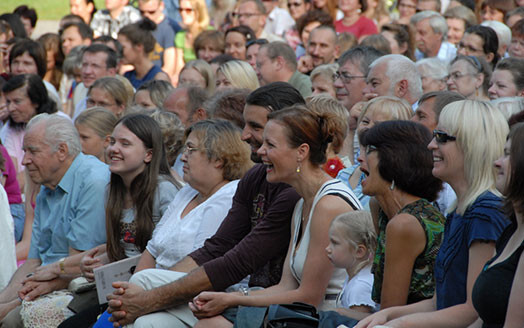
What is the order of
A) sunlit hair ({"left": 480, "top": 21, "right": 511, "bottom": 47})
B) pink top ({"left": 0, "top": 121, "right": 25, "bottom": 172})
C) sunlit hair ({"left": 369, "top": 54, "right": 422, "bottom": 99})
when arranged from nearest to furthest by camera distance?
sunlit hair ({"left": 369, "top": 54, "right": 422, "bottom": 99})
pink top ({"left": 0, "top": 121, "right": 25, "bottom": 172})
sunlit hair ({"left": 480, "top": 21, "right": 511, "bottom": 47})

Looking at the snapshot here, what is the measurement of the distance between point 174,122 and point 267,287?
6.62 feet

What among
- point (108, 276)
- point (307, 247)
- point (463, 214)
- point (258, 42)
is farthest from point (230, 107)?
point (258, 42)

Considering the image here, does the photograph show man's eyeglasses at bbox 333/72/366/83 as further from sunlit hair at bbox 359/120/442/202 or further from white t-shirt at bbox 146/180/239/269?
sunlit hair at bbox 359/120/442/202

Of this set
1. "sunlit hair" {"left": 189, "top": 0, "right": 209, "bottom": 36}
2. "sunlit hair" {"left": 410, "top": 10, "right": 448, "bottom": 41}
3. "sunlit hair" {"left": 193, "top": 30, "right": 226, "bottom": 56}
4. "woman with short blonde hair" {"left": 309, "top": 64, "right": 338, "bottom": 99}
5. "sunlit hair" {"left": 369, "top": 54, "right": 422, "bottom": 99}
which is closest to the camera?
"sunlit hair" {"left": 369, "top": 54, "right": 422, "bottom": 99}

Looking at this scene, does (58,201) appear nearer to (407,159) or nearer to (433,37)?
(407,159)

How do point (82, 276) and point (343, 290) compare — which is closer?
point (343, 290)

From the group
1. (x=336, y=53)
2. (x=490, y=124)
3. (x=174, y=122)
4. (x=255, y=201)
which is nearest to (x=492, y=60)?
(x=336, y=53)

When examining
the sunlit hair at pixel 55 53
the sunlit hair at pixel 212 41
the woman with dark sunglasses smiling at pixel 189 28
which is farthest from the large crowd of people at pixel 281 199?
the woman with dark sunglasses smiling at pixel 189 28

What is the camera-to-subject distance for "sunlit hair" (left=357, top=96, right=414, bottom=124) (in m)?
5.26

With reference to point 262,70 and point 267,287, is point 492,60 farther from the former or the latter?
point 267,287

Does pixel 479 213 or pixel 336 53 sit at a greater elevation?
pixel 479 213

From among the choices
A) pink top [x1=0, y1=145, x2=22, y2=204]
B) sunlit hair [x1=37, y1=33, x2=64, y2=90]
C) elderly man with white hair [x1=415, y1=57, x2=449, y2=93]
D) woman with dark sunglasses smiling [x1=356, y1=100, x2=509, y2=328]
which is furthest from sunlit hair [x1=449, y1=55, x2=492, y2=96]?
sunlit hair [x1=37, y1=33, x2=64, y2=90]

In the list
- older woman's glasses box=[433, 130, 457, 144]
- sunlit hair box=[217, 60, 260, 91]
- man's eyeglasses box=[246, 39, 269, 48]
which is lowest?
man's eyeglasses box=[246, 39, 269, 48]

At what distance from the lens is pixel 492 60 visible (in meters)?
8.51
